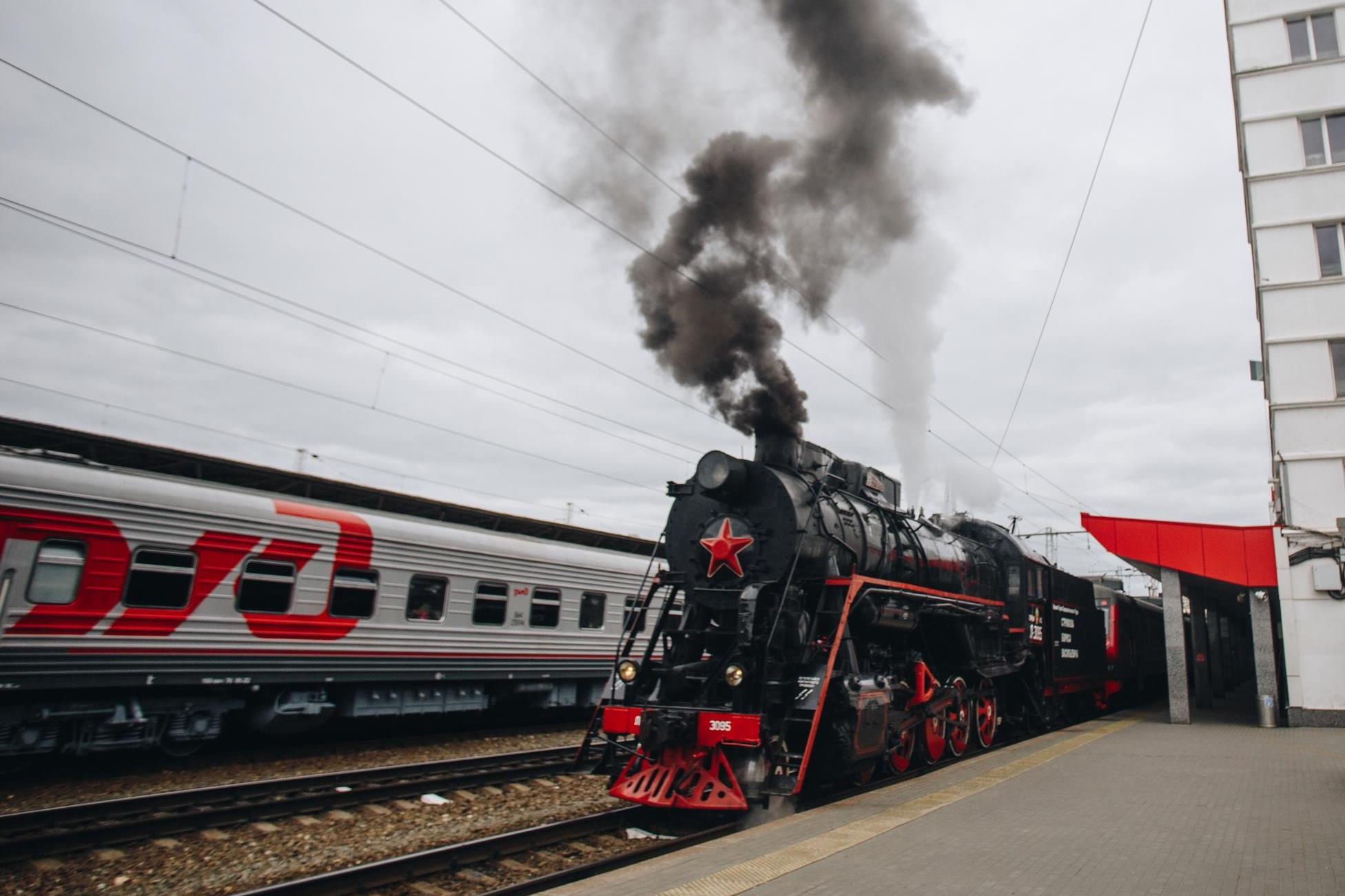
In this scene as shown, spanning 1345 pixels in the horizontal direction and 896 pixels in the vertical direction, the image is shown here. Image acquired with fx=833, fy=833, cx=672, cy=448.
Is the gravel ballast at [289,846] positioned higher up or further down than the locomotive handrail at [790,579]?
further down

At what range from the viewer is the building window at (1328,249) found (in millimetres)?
16094

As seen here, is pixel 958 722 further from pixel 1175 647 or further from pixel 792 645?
pixel 1175 647

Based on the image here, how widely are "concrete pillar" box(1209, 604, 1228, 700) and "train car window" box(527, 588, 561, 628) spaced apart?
64.2 feet

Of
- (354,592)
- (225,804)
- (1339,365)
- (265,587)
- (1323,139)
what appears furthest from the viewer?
(1323,139)

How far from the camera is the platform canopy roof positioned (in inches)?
604

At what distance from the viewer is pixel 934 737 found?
1015cm

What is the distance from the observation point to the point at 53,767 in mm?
9312

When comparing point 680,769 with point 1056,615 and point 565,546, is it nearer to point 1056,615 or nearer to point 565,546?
point 565,546

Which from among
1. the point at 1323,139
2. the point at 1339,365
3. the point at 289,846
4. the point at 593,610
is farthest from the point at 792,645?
the point at 1323,139

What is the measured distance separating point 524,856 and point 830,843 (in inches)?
89.7

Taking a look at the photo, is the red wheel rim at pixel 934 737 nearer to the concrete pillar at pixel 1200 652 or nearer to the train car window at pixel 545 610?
the train car window at pixel 545 610

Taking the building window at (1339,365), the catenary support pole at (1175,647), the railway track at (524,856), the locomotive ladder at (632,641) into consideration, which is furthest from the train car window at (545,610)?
the building window at (1339,365)

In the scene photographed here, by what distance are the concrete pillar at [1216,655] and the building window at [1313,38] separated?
14.1 m

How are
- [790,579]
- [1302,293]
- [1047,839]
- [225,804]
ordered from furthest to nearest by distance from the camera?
[1302,293]
[790,579]
[225,804]
[1047,839]
